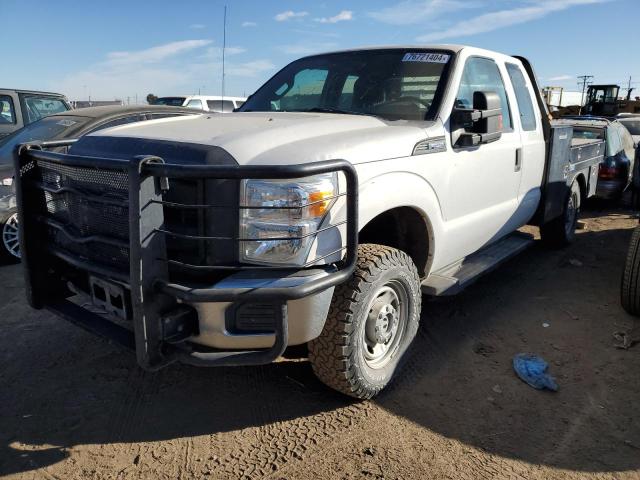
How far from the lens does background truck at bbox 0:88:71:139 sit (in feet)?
29.7

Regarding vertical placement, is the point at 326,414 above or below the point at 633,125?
below

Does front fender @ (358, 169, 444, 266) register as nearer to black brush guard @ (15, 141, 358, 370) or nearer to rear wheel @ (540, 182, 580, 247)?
black brush guard @ (15, 141, 358, 370)

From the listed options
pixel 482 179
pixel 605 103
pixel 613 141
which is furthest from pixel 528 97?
pixel 605 103

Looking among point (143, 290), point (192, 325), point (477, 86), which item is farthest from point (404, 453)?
point (477, 86)

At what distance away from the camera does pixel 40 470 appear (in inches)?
98.0

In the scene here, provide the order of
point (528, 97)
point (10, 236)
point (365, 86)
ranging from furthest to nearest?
point (10, 236) < point (528, 97) < point (365, 86)

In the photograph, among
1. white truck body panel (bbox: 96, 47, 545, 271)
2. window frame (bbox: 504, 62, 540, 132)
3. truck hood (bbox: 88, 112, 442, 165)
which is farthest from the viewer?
window frame (bbox: 504, 62, 540, 132)

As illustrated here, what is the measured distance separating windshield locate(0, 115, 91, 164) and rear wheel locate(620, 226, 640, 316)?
5606mm

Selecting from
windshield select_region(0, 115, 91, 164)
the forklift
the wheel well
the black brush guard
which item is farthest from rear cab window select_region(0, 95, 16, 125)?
the forklift

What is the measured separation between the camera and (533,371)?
3.42 meters

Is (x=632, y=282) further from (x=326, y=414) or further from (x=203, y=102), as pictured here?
(x=203, y=102)

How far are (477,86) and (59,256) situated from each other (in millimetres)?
3132

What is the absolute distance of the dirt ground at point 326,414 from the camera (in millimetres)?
2551

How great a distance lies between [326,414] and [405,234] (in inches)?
50.5
